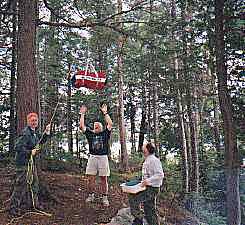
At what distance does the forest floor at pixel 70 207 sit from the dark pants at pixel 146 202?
1016 mm

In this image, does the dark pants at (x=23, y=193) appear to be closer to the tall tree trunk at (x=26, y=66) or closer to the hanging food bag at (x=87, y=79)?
the tall tree trunk at (x=26, y=66)

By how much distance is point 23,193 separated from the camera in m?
6.77

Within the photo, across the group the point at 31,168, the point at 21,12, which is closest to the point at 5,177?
the point at 31,168

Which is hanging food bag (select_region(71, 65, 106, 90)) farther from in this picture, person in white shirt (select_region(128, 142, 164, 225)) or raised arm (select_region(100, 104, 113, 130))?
person in white shirt (select_region(128, 142, 164, 225))

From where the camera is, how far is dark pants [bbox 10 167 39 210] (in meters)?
6.70

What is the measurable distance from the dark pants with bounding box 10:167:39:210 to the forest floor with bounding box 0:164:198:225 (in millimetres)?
230

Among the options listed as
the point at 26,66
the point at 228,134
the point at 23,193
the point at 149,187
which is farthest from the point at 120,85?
the point at 149,187

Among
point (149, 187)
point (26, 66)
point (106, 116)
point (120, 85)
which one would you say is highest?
point (120, 85)

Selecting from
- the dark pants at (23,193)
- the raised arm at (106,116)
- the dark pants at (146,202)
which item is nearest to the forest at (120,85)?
the dark pants at (23,193)

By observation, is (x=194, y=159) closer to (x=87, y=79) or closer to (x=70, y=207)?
(x=70, y=207)

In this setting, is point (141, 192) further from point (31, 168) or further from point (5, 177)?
point (5, 177)

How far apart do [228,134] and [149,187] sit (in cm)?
418

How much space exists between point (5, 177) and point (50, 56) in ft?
35.1

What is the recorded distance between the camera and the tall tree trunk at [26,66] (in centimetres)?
739
